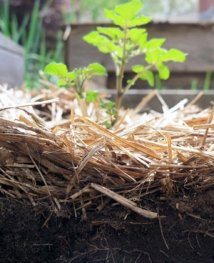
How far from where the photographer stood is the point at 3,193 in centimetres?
54

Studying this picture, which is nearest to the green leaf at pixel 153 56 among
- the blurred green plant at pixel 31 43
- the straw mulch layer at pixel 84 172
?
the straw mulch layer at pixel 84 172

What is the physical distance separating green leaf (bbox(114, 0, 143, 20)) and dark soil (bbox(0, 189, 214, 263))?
1.31 feet

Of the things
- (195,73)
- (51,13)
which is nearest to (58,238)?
(195,73)

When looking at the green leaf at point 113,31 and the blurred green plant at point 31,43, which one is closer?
the green leaf at point 113,31

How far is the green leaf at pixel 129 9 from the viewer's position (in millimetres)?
720

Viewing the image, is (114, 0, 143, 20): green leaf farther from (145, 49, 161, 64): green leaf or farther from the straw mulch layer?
the straw mulch layer

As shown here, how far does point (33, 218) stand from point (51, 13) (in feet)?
16.2

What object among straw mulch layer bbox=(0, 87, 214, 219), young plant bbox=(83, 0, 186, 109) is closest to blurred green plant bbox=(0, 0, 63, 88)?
young plant bbox=(83, 0, 186, 109)

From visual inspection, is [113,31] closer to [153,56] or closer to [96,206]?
[153,56]

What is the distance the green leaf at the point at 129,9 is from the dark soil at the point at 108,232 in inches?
15.8

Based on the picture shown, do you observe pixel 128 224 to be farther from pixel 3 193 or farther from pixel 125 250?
pixel 3 193

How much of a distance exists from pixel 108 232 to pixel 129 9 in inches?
18.0

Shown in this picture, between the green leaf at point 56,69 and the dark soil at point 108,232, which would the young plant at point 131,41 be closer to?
the green leaf at point 56,69

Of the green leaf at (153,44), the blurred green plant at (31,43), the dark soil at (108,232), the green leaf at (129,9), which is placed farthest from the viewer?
the blurred green plant at (31,43)
